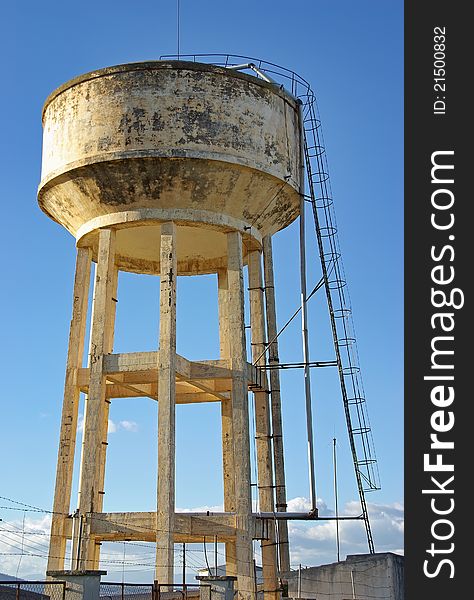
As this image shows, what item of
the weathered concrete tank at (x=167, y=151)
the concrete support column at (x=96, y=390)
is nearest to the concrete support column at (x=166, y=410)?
the weathered concrete tank at (x=167, y=151)

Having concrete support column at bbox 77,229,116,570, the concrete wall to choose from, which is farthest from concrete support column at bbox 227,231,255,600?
the concrete wall

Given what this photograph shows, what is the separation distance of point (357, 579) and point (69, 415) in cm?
791

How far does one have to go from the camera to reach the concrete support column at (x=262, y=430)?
61.9ft

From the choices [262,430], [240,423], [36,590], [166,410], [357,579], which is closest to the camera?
[36,590]

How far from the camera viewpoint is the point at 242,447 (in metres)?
18.3

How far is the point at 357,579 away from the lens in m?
21.9

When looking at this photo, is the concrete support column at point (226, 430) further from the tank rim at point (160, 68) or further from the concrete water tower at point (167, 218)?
the tank rim at point (160, 68)

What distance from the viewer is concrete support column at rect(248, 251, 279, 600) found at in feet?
61.9

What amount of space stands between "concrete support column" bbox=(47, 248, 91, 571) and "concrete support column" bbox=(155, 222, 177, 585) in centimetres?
223

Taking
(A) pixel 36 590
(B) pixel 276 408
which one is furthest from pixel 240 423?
(A) pixel 36 590

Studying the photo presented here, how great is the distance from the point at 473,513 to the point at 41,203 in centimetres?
1253

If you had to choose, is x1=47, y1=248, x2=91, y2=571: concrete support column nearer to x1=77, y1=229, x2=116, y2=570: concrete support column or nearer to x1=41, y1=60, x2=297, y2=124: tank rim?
x1=77, y1=229, x2=116, y2=570: concrete support column

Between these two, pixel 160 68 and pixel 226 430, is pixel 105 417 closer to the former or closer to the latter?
pixel 226 430

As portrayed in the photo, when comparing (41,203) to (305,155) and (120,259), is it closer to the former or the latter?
(120,259)
